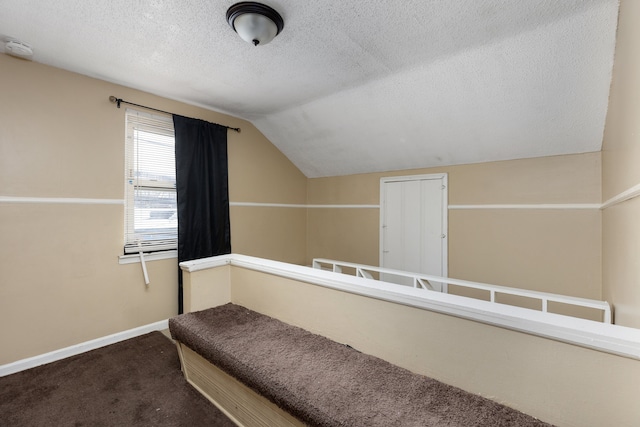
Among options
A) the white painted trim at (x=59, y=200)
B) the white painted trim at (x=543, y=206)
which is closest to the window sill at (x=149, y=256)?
the white painted trim at (x=59, y=200)

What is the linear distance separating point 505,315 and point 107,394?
7.77 ft

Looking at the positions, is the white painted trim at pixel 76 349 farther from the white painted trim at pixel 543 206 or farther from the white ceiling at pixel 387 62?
the white painted trim at pixel 543 206

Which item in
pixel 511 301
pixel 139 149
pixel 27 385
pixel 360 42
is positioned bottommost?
pixel 27 385

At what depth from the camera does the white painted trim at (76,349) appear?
6.89 ft

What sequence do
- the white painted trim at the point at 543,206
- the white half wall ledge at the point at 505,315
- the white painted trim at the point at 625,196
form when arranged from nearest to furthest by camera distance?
the white half wall ledge at the point at 505,315
the white painted trim at the point at 625,196
the white painted trim at the point at 543,206

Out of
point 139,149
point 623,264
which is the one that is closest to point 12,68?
point 139,149

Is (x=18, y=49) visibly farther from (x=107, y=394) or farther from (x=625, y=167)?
(x=625, y=167)

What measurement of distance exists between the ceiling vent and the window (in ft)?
2.35

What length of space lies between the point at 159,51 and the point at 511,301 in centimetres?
378

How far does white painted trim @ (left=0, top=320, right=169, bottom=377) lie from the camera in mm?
2100

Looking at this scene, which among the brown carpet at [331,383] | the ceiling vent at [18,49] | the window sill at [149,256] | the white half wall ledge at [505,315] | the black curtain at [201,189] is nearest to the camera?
the white half wall ledge at [505,315]

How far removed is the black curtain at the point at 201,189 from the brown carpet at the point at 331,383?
141 centimetres

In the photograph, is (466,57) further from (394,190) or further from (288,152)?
(288,152)

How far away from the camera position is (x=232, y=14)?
1.61 metres
